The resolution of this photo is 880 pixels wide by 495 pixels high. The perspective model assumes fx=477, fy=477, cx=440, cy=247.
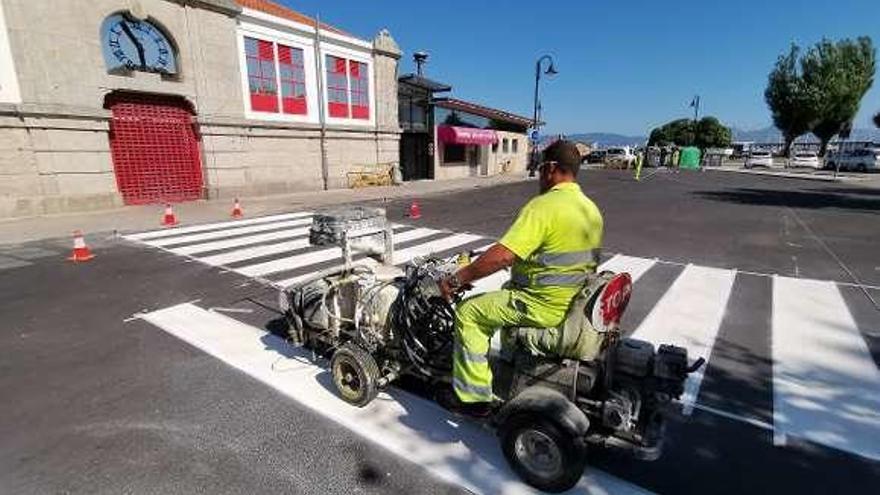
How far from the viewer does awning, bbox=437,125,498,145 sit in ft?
94.7

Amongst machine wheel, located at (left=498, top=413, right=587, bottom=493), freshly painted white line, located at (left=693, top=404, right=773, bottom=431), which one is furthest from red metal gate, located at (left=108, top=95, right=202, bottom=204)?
freshly painted white line, located at (left=693, top=404, right=773, bottom=431)

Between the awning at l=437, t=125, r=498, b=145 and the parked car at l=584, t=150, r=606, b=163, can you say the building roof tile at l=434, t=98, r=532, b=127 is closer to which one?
the awning at l=437, t=125, r=498, b=145

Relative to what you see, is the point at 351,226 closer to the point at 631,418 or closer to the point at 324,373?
the point at 324,373

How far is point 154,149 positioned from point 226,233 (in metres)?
7.74

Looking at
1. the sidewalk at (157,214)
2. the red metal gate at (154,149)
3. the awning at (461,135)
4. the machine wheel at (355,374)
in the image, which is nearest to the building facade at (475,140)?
the awning at (461,135)

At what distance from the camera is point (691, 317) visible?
555 cm

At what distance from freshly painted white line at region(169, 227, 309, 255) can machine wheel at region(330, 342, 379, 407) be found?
6475mm

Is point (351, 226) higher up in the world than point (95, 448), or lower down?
higher up

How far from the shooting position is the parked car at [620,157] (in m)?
41.7

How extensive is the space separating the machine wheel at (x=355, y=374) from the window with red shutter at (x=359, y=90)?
21051 millimetres

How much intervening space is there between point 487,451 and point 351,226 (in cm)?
229

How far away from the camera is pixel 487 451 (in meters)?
3.21

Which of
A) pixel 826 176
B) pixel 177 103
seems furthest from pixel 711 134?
pixel 177 103

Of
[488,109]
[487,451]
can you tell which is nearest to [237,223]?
[487,451]
